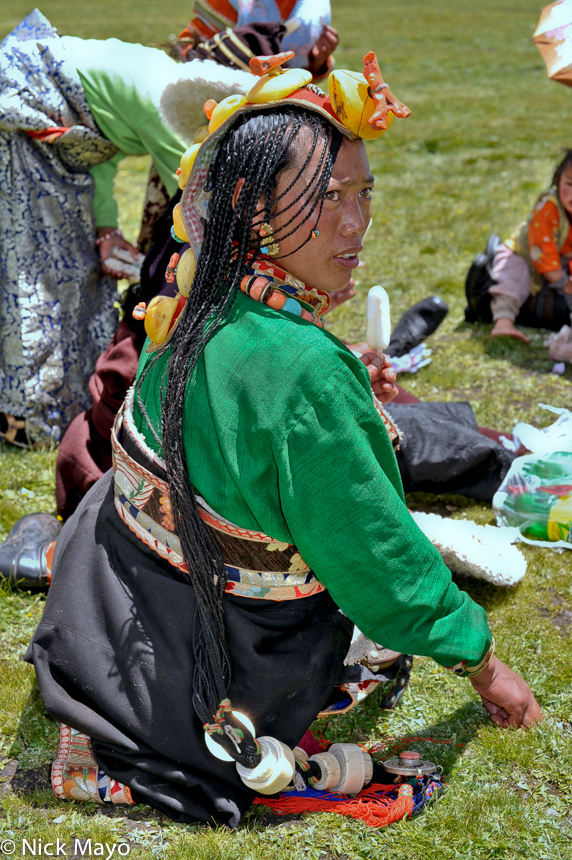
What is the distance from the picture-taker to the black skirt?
2164mm

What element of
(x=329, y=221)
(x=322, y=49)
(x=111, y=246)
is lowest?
(x=111, y=246)

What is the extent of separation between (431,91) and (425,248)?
390 inches

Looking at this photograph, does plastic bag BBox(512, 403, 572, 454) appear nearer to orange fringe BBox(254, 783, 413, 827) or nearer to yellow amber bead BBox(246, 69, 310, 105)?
orange fringe BBox(254, 783, 413, 827)

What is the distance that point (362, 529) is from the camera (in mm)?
1907

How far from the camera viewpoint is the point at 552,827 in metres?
2.25

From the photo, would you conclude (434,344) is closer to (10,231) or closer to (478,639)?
(10,231)

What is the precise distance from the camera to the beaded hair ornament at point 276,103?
187 centimetres

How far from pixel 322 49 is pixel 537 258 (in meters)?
2.13

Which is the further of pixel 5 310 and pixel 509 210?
pixel 509 210

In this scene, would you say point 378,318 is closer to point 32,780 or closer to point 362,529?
point 362,529

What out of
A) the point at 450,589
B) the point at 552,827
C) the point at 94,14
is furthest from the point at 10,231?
the point at 94,14

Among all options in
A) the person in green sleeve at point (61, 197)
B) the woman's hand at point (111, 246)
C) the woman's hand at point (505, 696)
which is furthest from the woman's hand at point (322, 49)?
the woman's hand at point (505, 696)

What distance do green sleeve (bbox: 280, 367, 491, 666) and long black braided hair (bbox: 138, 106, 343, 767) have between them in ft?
0.90

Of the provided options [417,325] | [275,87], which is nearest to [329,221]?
[275,87]
